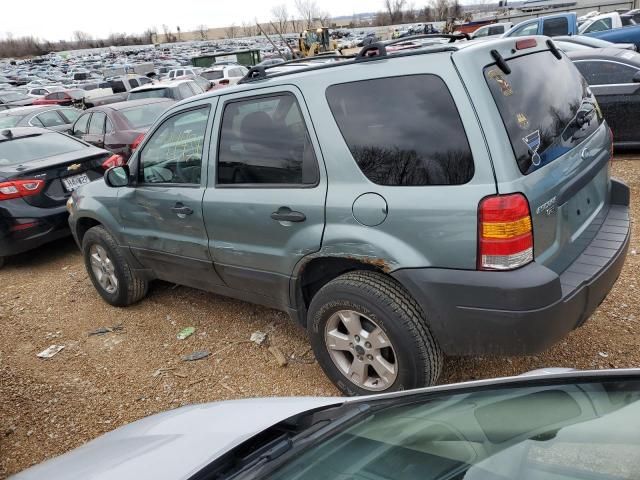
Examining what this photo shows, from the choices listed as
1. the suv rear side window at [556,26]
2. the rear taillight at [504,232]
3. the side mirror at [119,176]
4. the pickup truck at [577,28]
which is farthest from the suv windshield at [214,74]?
the rear taillight at [504,232]

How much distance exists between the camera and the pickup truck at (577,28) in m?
12.4

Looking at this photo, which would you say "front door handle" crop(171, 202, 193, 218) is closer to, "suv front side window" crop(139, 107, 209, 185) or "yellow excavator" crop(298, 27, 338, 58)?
"suv front side window" crop(139, 107, 209, 185)

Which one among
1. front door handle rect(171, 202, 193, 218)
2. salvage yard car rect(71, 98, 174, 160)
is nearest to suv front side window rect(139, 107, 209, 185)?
front door handle rect(171, 202, 193, 218)

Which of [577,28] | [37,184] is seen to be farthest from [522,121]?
[577,28]

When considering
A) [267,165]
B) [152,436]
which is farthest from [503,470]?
[267,165]

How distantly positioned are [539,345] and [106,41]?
434ft

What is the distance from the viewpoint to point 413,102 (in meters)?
2.54

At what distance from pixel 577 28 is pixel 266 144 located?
16054 millimetres

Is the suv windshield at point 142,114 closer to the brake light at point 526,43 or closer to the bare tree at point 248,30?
the brake light at point 526,43

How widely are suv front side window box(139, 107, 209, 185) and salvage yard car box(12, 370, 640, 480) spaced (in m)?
2.15

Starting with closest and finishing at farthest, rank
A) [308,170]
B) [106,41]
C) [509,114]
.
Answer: [509,114] < [308,170] < [106,41]

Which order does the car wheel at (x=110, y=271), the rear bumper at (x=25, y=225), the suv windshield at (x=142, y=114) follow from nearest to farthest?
the car wheel at (x=110, y=271) → the rear bumper at (x=25, y=225) → the suv windshield at (x=142, y=114)

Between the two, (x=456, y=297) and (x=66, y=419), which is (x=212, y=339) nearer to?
(x=66, y=419)

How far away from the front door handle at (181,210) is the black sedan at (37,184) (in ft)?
10.1
